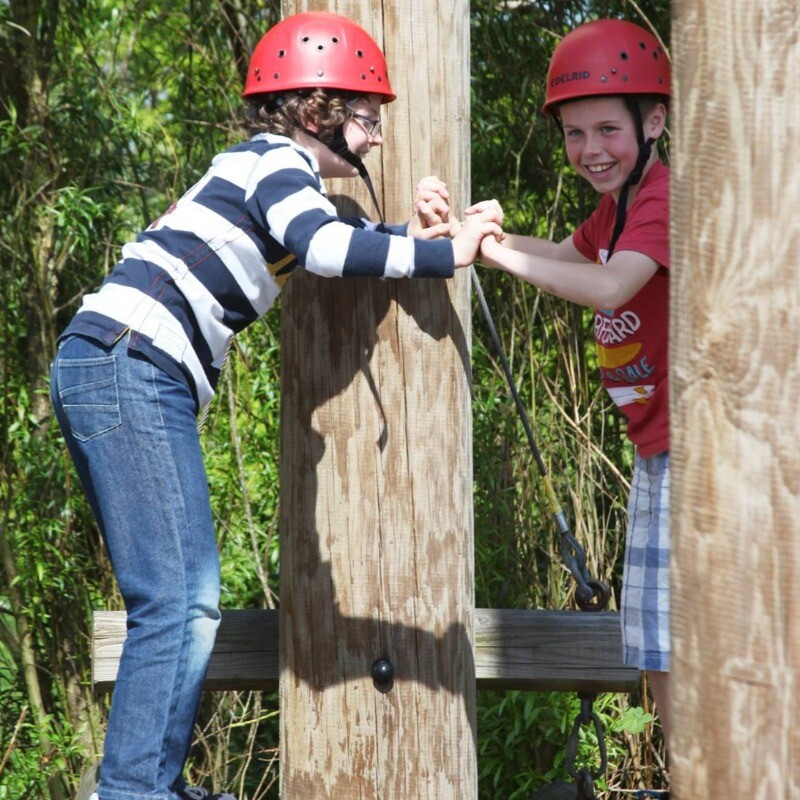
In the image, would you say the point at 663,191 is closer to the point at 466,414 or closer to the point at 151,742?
the point at 466,414

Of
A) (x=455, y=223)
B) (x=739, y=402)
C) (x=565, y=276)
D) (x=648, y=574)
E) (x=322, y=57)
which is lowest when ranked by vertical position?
(x=648, y=574)

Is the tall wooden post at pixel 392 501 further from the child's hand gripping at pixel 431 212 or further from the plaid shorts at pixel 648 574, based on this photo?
the plaid shorts at pixel 648 574

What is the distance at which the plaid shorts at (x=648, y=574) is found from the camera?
273cm

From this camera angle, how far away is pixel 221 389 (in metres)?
4.98

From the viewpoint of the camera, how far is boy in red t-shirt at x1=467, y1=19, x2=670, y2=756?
2.70 meters

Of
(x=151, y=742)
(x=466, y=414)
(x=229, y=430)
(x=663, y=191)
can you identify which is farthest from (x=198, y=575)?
(x=229, y=430)

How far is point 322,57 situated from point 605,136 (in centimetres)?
70

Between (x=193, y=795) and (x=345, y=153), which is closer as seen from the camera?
(x=193, y=795)

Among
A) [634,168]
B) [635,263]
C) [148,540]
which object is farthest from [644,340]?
[148,540]

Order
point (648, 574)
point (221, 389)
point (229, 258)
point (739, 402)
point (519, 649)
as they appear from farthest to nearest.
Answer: point (221, 389) < point (519, 649) < point (648, 574) < point (229, 258) < point (739, 402)

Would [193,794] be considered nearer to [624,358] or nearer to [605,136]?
[624,358]

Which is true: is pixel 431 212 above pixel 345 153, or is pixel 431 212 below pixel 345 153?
below

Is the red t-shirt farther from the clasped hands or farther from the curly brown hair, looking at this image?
the curly brown hair

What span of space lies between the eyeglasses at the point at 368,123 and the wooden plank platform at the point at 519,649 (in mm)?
1109
